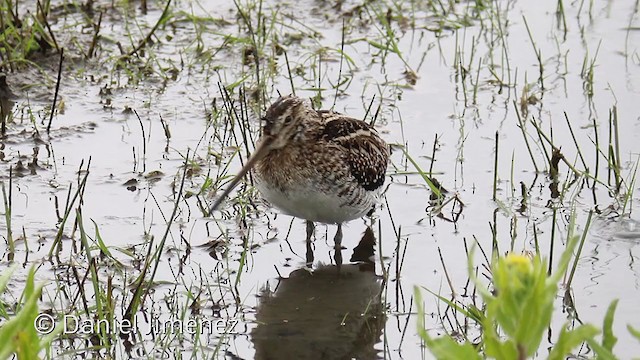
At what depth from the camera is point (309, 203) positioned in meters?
5.53

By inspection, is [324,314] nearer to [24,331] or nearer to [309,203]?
[309,203]

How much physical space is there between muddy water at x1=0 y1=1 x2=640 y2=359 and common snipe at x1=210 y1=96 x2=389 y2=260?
286 mm

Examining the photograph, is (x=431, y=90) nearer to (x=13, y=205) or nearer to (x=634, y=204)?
(x=634, y=204)

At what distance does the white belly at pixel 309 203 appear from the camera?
18.1 feet

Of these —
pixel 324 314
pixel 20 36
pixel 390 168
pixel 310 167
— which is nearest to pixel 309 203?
pixel 310 167

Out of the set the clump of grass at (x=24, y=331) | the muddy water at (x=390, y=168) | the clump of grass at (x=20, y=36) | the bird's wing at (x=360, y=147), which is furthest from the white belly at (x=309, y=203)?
the clump of grass at (x=24, y=331)

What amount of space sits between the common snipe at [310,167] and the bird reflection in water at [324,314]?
293 mm

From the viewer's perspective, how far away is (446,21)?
891 cm

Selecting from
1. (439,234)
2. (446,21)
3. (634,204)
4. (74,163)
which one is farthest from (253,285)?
(446,21)

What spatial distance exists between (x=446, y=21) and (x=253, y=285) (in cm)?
407

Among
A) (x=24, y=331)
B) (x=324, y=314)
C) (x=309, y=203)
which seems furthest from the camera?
(x=309, y=203)

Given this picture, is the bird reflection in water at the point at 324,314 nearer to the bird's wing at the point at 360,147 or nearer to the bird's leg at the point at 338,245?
the bird's leg at the point at 338,245

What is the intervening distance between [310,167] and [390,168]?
1.35m

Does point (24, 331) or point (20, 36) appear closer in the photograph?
point (24, 331)
